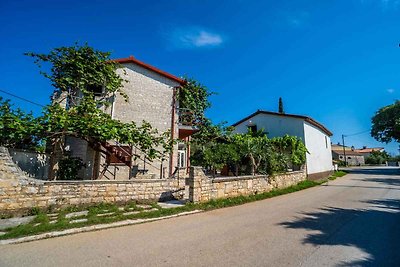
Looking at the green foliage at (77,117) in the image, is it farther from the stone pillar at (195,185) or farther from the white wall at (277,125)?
the white wall at (277,125)

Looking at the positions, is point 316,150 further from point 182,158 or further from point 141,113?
point 141,113

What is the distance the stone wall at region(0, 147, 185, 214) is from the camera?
704cm

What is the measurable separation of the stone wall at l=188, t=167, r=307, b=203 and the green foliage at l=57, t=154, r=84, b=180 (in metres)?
6.74

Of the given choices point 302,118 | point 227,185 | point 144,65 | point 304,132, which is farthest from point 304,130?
point 144,65

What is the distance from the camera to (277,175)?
15.1m

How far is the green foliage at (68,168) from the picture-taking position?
1150cm

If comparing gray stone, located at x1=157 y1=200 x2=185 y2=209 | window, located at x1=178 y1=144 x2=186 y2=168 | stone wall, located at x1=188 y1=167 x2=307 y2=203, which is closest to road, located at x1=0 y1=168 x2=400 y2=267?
gray stone, located at x1=157 y1=200 x2=185 y2=209

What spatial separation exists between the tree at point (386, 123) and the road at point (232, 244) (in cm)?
3693

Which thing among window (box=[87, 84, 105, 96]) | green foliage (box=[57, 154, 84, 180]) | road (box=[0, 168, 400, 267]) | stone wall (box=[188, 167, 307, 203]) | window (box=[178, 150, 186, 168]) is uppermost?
window (box=[87, 84, 105, 96])

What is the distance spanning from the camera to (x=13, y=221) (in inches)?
256

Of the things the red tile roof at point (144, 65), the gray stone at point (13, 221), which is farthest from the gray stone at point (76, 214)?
the red tile roof at point (144, 65)

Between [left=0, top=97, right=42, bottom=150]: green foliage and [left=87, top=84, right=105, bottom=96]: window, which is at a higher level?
[left=87, top=84, right=105, bottom=96]: window

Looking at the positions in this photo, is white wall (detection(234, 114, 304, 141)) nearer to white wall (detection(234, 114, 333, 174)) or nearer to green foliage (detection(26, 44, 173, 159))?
white wall (detection(234, 114, 333, 174))

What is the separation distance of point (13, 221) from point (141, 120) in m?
9.46
